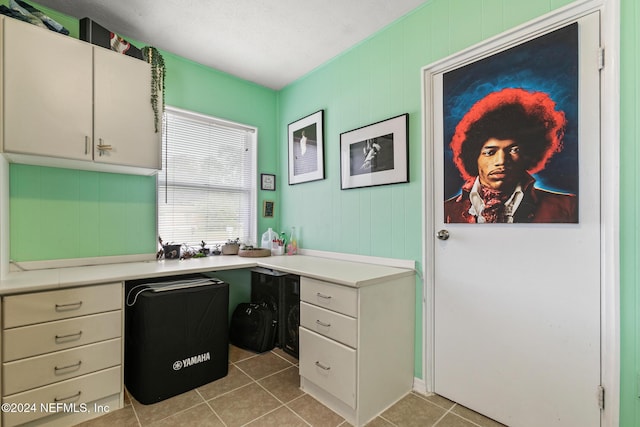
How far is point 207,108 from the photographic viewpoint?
2816 mm

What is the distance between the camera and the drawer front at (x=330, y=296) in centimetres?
167

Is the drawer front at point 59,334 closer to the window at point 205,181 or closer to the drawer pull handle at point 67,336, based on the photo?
the drawer pull handle at point 67,336

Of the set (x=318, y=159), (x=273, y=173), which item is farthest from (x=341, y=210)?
(x=273, y=173)

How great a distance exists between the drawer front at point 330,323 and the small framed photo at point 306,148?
1273mm

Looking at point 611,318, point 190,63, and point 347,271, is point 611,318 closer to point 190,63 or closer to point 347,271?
point 347,271

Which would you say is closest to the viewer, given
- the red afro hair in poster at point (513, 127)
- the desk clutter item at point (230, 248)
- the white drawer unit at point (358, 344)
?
the red afro hair in poster at point (513, 127)

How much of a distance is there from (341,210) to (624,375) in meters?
1.86

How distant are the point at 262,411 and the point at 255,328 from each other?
868 millimetres

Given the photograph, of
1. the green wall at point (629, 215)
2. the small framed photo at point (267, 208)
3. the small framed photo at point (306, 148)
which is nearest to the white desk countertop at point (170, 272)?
the small framed photo at point (267, 208)

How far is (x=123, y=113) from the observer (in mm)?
2031

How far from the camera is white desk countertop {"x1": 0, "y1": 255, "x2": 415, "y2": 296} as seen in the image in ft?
5.27

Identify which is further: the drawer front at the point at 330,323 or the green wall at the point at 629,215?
the drawer front at the point at 330,323

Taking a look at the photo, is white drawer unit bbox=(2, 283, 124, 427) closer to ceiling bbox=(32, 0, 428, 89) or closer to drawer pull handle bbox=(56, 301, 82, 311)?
drawer pull handle bbox=(56, 301, 82, 311)

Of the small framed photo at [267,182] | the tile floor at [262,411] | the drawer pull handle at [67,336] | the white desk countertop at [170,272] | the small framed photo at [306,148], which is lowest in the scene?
the tile floor at [262,411]
